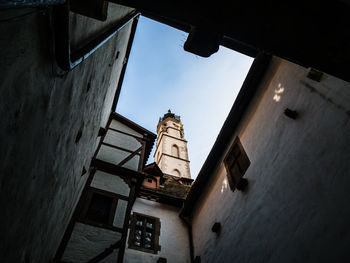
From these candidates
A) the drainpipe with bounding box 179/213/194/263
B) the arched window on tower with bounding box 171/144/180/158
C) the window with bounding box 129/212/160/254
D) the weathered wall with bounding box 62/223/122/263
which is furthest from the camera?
the arched window on tower with bounding box 171/144/180/158

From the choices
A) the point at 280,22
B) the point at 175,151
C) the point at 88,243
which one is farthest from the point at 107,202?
the point at 175,151

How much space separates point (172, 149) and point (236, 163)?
988 inches

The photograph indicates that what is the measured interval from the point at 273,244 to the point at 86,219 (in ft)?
17.8

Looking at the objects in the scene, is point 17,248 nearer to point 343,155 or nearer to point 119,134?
point 343,155

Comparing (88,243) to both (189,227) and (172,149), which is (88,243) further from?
(172,149)

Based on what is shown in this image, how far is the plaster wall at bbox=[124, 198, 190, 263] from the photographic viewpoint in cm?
859

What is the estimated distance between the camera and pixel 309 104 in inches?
213

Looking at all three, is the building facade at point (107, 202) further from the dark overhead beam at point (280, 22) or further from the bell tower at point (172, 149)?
the bell tower at point (172, 149)

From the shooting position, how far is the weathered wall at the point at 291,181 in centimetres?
401

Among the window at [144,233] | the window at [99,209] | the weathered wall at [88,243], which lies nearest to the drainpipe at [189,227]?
the window at [144,233]

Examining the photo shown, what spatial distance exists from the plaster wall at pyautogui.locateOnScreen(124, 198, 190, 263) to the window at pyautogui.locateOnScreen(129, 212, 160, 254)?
0.62 feet

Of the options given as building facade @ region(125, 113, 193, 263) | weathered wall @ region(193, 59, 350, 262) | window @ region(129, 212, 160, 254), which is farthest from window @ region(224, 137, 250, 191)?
window @ region(129, 212, 160, 254)

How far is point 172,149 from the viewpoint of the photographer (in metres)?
33.0

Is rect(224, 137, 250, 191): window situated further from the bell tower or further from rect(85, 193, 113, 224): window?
the bell tower
